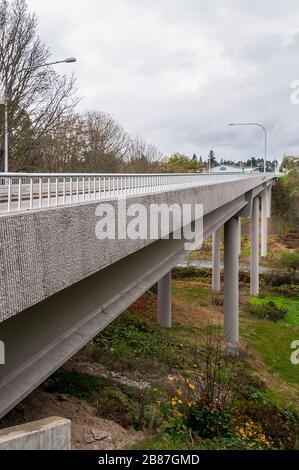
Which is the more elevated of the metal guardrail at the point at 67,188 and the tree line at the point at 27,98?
the tree line at the point at 27,98

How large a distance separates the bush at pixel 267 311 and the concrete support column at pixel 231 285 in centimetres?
499

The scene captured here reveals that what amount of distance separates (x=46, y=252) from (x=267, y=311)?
75.9 feet

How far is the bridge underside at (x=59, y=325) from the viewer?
410 centimetres

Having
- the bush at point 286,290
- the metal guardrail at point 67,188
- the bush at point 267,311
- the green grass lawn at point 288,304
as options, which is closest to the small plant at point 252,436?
the metal guardrail at point 67,188

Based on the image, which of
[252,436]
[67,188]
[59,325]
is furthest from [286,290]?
[59,325]

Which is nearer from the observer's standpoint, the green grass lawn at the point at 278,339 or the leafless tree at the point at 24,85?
the leafless tree at the point at 24,85

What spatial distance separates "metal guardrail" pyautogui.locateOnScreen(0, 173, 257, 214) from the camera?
3.91 meters

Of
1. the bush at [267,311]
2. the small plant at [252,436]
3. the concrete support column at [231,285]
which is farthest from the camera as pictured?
the bush at [267,311]

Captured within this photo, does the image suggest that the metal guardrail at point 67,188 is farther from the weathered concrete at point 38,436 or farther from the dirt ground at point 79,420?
the dirt ground at point 79,420

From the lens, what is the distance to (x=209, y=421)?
803cm

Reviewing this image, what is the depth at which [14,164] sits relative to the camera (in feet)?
46.8

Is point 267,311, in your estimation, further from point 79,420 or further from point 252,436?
point 79,420
